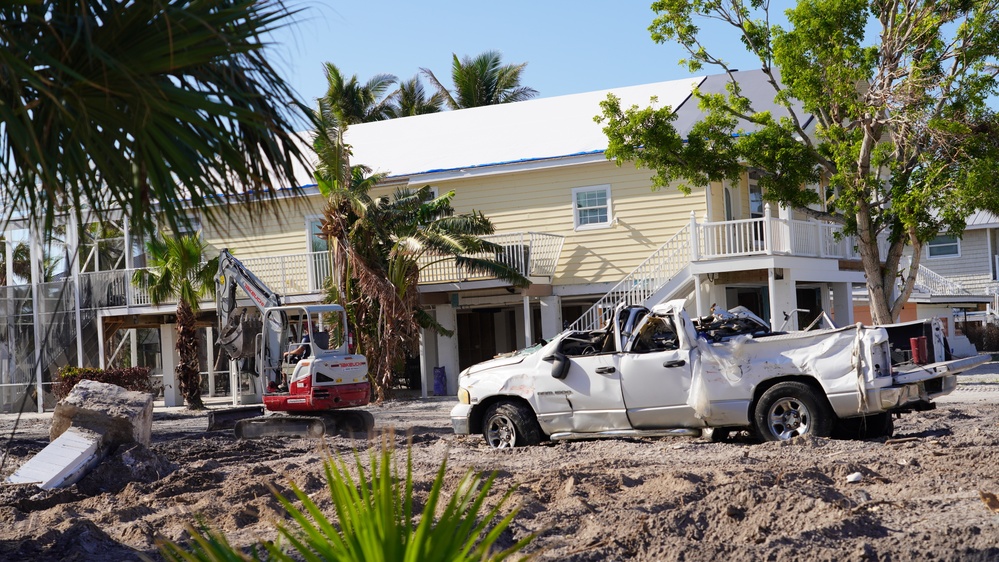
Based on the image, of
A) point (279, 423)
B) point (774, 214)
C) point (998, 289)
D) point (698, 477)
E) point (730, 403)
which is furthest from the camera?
point (998, 289)

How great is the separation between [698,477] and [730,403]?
3093 mm

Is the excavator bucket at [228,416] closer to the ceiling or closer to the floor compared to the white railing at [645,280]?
closer to the floor

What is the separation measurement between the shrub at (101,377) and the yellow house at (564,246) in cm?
216

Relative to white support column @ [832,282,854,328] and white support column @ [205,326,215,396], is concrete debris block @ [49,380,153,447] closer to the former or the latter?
white support column @ [205,326,215,396]

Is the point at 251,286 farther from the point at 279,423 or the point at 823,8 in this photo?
Answer: the point at 823,8

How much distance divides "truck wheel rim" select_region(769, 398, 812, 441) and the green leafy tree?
8733mm

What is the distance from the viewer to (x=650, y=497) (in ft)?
29.1

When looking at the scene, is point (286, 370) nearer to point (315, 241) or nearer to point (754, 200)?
point (315, 241)

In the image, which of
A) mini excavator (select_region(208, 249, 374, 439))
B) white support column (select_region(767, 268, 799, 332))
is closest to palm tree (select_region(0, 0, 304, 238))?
mini excavator (select_region(208, 249, 374, 439))

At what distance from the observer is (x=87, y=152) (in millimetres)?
4715

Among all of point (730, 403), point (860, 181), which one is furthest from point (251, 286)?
point (860, 181)

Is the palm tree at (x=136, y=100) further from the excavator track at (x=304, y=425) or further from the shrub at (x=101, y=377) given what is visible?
the shrub at (x=101, y=377)

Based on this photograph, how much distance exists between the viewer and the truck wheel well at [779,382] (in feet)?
40.2

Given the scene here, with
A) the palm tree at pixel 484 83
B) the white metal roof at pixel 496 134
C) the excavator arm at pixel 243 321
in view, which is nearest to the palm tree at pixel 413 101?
the palm tree at pixel 484 83
